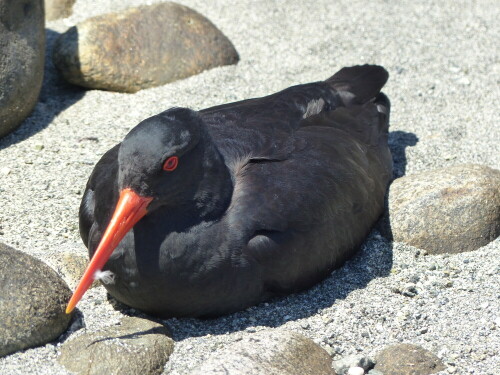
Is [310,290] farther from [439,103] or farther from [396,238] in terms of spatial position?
[439,103]

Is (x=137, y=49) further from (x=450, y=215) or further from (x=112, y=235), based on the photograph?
(x=112, y=235)

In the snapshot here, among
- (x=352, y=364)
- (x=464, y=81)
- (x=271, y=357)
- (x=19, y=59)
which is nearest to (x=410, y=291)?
(x=352, y=364)

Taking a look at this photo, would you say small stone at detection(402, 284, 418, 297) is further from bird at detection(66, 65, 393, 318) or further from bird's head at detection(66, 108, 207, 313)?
bird's head at detection(66, 108, 207, 313)

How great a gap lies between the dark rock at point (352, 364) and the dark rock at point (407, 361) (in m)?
0.06

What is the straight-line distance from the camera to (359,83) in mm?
6793

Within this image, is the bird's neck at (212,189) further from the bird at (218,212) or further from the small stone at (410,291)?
the small stone at (410,291)

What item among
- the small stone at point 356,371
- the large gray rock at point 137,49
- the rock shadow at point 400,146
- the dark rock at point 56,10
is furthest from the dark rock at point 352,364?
the dark rock at point 56,10

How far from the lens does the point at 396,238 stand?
19.5 feet

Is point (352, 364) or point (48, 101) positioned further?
point (48, 101)

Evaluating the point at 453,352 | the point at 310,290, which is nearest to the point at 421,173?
the point at 310,290

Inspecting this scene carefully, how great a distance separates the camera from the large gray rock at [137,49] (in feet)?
24.5

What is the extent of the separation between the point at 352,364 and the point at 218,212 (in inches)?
43.9

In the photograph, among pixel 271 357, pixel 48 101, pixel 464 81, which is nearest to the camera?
pixel 271 357

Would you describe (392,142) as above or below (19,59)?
below
